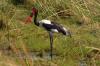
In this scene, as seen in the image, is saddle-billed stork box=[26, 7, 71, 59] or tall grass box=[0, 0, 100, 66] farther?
saddle-billed stork box=[26, 7, 71, 59]

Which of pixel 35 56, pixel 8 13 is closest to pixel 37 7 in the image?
pixel 8 13

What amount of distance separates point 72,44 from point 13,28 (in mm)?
1553

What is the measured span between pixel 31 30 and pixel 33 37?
0.44m

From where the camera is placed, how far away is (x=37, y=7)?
10555 mm

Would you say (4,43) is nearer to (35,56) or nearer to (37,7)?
(35,56)

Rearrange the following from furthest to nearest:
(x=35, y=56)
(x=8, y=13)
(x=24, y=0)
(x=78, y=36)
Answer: (x=24, y=0)
(x=8, y=13)
(x=78, y=36)
(x=35, y=56)

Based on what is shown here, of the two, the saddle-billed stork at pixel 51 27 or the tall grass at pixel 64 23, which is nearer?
the tall grass at pixel 64 23

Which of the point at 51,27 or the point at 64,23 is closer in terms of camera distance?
the point at 51,27

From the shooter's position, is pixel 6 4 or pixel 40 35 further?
pixel 6 4

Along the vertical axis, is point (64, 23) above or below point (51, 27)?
below

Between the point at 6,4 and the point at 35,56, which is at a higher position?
the point at 6,4

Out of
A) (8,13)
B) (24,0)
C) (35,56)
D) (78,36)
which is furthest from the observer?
(24,0)

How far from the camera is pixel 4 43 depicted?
902cm

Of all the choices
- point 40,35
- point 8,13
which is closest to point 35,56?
point 40,35
